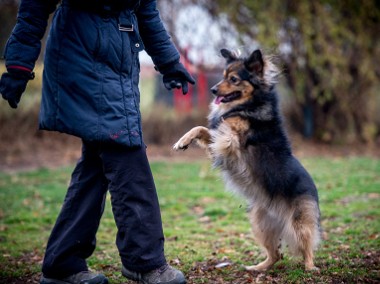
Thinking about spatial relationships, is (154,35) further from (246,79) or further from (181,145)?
(246,79)

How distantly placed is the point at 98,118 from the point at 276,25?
10.1 m

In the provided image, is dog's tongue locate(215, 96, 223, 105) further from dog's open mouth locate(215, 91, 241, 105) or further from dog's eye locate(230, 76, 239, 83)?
dog's eye locate(230, 76, 239, 83)

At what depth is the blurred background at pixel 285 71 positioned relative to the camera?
1248cm

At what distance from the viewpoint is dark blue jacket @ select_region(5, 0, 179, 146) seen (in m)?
3.05

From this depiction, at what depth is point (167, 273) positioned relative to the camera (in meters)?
3.31

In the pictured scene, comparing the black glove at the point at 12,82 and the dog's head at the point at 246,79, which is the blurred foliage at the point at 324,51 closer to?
the dog's head at the point at 246,79

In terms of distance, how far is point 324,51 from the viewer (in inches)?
507

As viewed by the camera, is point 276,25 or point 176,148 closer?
point 176,148

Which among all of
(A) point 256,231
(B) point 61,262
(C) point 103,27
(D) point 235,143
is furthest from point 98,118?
(A) point 256,231

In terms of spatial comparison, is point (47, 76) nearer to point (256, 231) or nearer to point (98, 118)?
point (98, 118)

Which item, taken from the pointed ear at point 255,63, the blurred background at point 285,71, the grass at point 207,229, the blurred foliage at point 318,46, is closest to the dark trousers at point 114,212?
the grass at point 207,229

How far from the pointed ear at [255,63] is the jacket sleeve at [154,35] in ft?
3.92

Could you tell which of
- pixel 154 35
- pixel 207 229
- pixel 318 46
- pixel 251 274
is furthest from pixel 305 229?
pixel 318 46

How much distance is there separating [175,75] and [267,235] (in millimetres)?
1644
